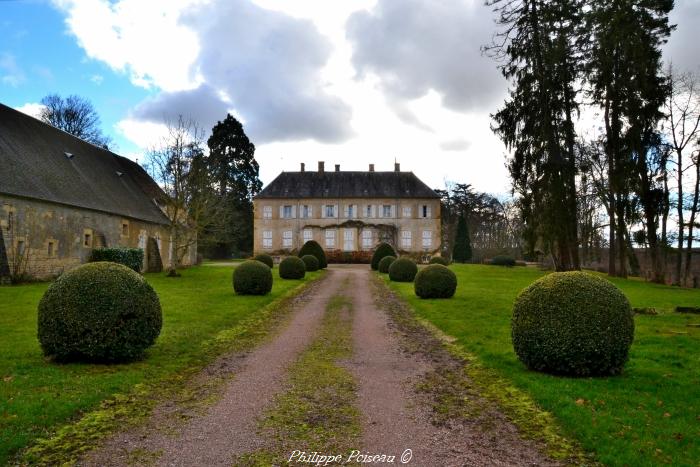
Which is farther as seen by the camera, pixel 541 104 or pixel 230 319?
pixel 541 104

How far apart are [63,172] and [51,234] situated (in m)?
4.06

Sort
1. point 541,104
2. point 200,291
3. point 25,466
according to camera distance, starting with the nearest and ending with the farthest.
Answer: point 25,466
point 200,291
point 541,104

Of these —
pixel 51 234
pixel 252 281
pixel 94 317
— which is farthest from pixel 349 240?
pixel 94 317

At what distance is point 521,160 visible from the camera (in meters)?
21.2

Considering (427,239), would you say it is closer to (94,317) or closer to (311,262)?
(311,262)

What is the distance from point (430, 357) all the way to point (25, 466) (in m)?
5.92

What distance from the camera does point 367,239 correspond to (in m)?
45.6

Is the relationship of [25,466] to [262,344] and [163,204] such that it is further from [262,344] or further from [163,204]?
[163,204]

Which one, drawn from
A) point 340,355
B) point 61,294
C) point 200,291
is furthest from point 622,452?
point 200,291

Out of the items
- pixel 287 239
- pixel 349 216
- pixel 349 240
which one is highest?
pixel 349 216

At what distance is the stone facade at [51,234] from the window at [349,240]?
901 inches

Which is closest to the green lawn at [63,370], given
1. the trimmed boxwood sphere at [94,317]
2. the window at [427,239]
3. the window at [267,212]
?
the trimmed boxwood sphere at [94,317]

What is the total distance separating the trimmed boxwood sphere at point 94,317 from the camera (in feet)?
22.2

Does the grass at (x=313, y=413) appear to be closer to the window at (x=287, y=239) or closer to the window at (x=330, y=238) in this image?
the window at (x=330, y=238)
